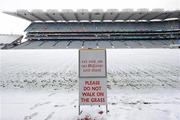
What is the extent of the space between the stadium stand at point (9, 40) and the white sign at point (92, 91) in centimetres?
5173

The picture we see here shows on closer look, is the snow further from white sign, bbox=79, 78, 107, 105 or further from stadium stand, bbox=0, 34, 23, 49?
stadium stand, bbox=0, 34, 23, 49

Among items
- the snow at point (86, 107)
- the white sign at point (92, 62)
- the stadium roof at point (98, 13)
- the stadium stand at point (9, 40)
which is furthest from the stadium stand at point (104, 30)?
the white sign at point (92, 62)

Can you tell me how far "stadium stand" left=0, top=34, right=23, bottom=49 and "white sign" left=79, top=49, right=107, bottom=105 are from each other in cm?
5173

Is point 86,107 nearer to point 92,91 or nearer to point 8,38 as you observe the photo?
point 92,91

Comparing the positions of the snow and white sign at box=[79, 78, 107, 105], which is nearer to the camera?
white sign at box=[79, 78, 107, 105]

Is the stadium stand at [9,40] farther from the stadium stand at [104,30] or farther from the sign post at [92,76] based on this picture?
the sign post at [92,76]

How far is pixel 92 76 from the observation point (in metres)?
4.17

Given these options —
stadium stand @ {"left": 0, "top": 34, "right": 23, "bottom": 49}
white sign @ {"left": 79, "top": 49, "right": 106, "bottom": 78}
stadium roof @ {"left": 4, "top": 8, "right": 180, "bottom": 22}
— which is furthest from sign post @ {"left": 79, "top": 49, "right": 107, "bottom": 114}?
stadium stand @ {"left": 0, "top": 34, "right": 23, "bottom": 49}

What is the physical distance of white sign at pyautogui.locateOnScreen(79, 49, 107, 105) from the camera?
13.6 ft

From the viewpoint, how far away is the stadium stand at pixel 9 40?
5218 centimetres

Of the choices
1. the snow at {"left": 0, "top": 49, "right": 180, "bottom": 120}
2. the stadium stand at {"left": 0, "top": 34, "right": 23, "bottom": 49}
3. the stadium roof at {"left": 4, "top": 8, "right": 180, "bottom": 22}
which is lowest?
the snow at {"left": 0, "top": 49, "right": 180, "bottom": 120}

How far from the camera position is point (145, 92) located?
22.0 feet

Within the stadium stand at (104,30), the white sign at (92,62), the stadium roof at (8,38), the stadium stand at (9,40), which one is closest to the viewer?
the white sign at (92,62)

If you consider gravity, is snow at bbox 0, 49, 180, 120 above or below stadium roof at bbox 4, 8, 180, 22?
below
